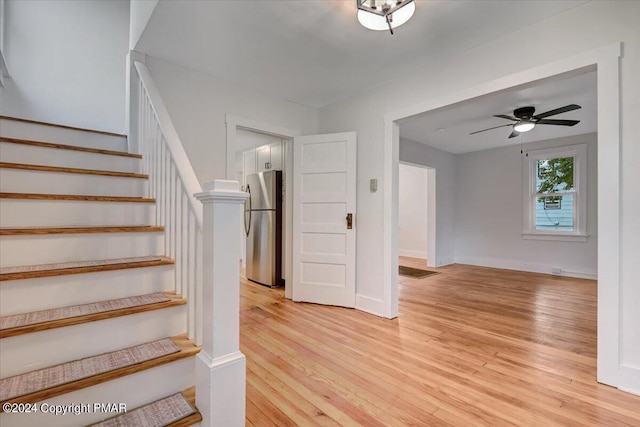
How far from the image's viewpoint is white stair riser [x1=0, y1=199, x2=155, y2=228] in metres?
1.57

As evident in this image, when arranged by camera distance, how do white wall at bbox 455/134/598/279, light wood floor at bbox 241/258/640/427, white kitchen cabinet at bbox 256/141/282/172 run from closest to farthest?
light wood floor at bbox 241/258/640/427 < white kitchen cabinet at bbox 256/141/282/172 < white wall at bbox 455/134/598/279

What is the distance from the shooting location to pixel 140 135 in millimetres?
2447

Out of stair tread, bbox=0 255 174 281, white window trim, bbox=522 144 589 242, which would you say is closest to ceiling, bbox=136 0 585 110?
stair tread, bbox=0 255 174 281

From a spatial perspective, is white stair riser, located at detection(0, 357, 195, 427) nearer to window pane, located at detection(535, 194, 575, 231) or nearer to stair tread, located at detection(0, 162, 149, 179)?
stair tread, located at detection(0, 162, 149, 179)

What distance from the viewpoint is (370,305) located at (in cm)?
310

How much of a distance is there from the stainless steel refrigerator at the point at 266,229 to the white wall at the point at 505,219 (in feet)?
14.3

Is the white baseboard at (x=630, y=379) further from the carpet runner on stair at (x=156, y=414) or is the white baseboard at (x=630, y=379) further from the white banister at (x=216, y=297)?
the carpet runner on stair at (x=156, y=414)

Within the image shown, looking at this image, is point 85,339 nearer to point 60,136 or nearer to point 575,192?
point 60,136

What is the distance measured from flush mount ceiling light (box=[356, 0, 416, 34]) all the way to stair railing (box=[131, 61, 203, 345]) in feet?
4.66

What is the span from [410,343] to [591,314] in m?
2.32

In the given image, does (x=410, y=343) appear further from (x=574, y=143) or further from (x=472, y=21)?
(x=574, y=143)

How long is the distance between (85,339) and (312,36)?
7.92 feet

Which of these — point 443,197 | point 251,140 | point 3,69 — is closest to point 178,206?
point 3,69

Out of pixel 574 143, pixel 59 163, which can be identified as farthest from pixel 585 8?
Result: pixel 574 143
